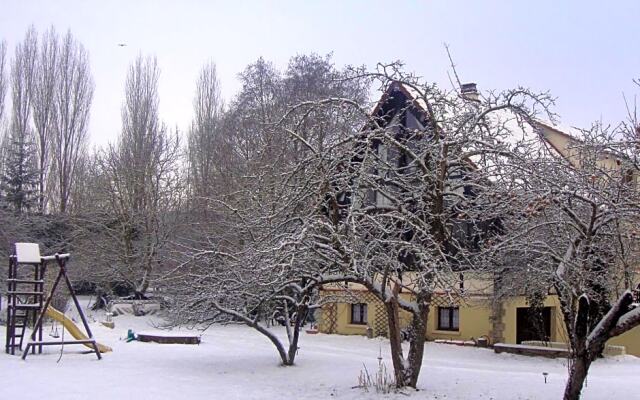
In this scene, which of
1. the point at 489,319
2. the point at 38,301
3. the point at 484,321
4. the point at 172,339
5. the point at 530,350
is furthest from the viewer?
the point at 484,321

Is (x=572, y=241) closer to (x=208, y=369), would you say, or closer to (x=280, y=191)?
(x=280, y=191)

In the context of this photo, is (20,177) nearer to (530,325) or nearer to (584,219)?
(530,325)

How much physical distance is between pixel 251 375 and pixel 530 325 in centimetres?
1142

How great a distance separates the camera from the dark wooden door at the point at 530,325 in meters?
21.9

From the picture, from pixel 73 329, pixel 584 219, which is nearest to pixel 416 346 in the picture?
pixel 584 219

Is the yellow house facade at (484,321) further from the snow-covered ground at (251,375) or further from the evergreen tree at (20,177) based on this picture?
the evergreen tree at (20,177)

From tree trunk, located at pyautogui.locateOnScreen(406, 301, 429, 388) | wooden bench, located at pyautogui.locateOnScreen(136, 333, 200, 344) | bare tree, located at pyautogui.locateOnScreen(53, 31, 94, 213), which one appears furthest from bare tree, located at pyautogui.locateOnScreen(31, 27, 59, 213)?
tree trunk, located at pyautogui.locateOnScreen(406, 301, 429, 388)

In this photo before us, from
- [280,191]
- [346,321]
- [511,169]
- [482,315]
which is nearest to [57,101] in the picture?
[346,321]

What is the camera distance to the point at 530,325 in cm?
2261

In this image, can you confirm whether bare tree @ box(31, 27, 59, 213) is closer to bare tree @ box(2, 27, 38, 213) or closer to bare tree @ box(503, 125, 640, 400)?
bare tree @ box(2, 27, 38, 213)

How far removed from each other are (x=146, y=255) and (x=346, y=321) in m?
11.5

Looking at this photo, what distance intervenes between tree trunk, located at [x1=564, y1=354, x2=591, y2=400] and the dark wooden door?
11807 millimetres

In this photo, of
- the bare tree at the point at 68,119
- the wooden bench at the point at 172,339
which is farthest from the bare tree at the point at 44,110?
the wooden bench at the point at 172,339

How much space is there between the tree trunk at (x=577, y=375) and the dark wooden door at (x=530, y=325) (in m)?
11.8
